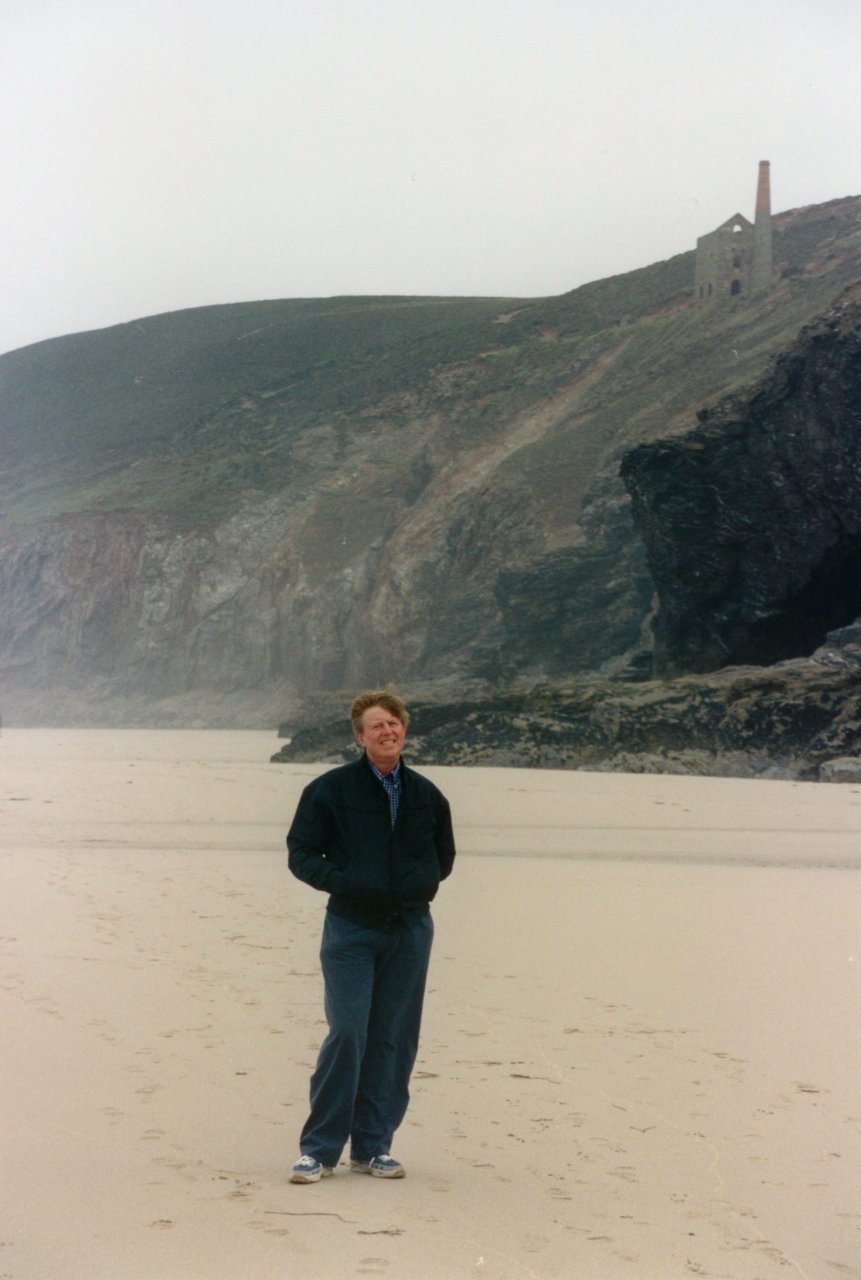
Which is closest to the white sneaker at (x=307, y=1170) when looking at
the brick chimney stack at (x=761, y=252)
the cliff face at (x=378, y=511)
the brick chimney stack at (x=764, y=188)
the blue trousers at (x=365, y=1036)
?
the blue trousers at (x=365, y=1036)

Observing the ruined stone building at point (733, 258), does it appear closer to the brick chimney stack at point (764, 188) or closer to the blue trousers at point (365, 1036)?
the brick chimney stack at point (764, 188)

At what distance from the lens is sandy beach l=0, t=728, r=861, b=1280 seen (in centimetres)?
389

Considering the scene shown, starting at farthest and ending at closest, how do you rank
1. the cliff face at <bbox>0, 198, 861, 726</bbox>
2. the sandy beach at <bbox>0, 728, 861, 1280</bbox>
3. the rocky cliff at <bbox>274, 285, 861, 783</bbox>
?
1. the cliff face at <bbox>0, 198, 861, 726</bbox>
2. the rocky cliff at <bbox>274, 285, 861, 783</bbox>
3. the sandy beach at <bbox>0, 728, 861, 1280</bbox>

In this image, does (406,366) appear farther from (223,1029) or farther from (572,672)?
(223,1029)

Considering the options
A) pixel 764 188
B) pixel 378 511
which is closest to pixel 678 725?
pixel 378 511

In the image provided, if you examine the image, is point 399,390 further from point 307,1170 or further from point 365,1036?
point 307,1170

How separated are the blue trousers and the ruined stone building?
215 ft

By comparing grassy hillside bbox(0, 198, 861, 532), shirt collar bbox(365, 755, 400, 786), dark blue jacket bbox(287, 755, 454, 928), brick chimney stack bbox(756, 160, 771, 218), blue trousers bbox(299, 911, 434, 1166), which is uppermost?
brick chimney stack bbox(756, 160, 771, 218)

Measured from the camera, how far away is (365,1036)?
4.71 meters

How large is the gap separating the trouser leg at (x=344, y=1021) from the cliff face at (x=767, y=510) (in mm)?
27537

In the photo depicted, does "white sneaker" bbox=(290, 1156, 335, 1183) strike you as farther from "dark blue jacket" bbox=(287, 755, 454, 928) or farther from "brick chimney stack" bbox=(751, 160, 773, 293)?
"brick chimney stack" bbox=(751, 160, 773, 293)

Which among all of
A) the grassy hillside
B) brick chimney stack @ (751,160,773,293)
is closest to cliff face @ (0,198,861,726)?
the grassy hillside

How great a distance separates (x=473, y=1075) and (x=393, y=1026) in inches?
42.4

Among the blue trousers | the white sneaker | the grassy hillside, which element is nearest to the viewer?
the white sneaker
